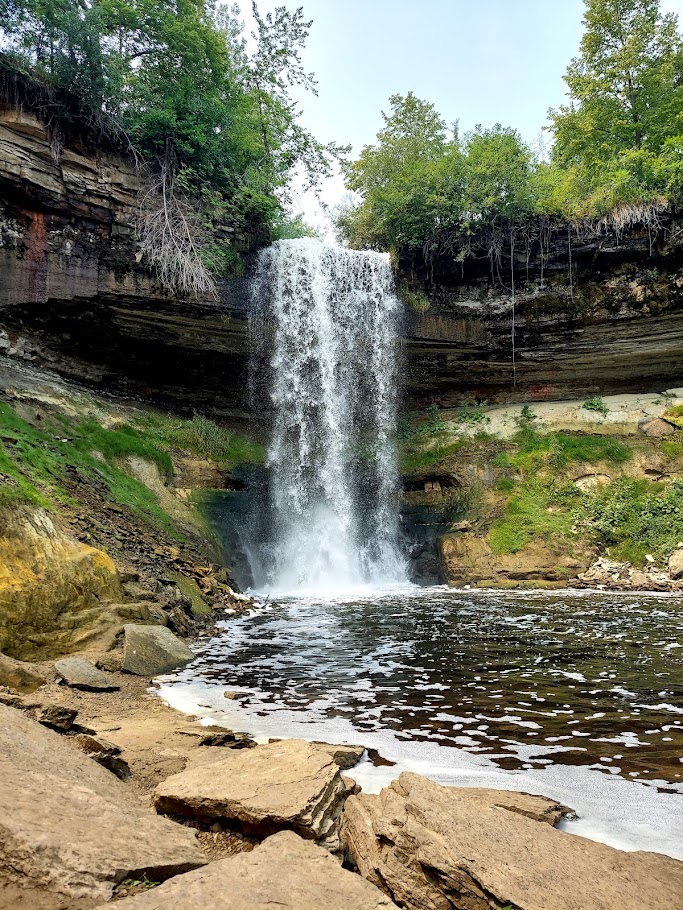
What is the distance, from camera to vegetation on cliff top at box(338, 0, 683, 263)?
734 inches

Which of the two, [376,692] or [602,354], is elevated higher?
[602,354]

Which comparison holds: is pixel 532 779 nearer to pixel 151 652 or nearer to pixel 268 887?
pixel 268 887

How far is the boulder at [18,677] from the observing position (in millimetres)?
4934

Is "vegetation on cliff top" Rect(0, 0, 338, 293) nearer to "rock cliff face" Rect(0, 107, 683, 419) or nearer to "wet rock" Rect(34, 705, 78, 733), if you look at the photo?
"rock cliff face" Rect(0, 107, 683, 419)

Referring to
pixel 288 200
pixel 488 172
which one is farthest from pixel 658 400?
pixel 288 200

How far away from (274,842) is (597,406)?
71.4ft

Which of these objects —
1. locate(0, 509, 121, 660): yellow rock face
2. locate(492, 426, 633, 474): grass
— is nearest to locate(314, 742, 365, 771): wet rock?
locate(0, 509, 121, 660): yellow rock face

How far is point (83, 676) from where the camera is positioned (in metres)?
5.72

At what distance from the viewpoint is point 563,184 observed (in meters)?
19.5

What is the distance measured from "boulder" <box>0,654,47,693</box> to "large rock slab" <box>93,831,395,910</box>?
369cm

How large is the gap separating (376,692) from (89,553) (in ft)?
15.4

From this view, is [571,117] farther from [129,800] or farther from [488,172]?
[129,800]

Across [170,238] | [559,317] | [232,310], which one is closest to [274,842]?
[170,238]

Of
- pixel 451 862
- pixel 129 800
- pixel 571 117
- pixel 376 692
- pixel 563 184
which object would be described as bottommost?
pixel 376 692
